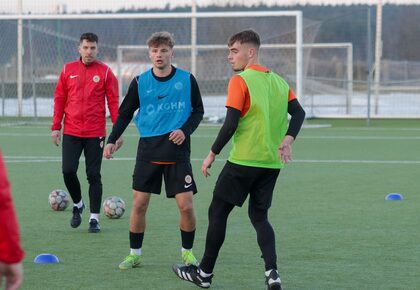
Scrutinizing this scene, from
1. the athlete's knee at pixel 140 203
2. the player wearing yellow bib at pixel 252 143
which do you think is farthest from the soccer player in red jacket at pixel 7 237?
the athlete's knee at pixel 140 203

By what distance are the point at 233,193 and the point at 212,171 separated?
320 inches

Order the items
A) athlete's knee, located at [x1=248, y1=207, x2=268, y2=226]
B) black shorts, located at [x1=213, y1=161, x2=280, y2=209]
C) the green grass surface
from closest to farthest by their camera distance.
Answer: black shorts, located at [x1=213, y1=161, x2=280, y2=209] → athlete's knee, located at [x1=248, y1=207, x2=268, y2=226] → the green grass surface

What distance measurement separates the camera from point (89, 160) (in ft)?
30.8

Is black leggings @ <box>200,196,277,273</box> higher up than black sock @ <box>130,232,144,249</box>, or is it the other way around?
black leggings @ <box>200,196,277,273</box>

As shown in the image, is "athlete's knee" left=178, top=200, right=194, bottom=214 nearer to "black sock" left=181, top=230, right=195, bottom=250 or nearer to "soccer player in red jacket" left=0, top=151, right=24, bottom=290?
"black sock" left=181, top=230, right=195, bottom=250

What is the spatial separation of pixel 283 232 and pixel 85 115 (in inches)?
83.8

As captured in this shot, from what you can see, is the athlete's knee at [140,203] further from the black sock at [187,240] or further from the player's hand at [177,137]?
the player's hand at [177,137]

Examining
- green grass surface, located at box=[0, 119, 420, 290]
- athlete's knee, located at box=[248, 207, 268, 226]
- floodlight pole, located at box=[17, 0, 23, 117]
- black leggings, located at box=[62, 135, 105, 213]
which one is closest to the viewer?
athlete's knee, located at box=[248, 207, 268, 226]

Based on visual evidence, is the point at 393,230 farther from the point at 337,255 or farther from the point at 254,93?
the point at 254,93

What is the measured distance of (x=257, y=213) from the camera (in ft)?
22.3

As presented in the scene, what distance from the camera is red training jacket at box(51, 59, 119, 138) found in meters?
9.39

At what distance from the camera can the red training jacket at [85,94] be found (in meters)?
9.39

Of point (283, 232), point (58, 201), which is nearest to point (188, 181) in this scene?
point (283, 232)

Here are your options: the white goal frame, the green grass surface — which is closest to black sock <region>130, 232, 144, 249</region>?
the green grass surface
